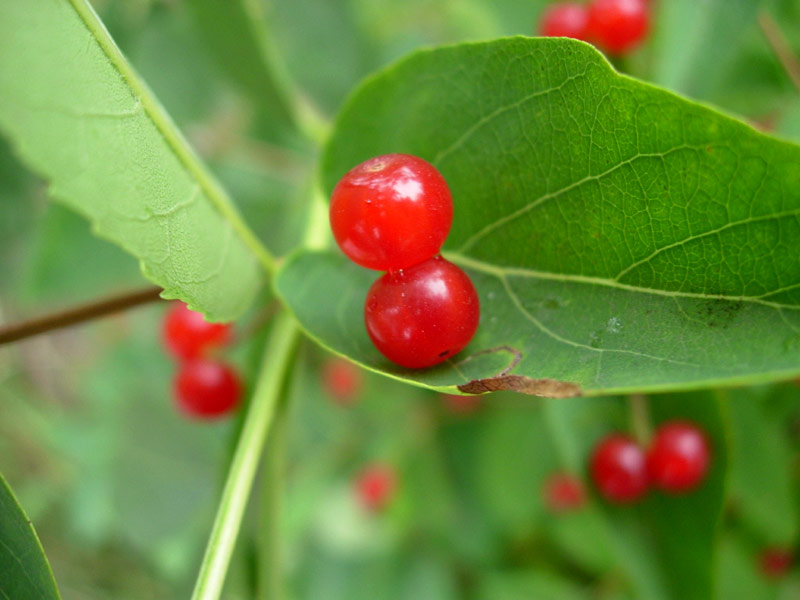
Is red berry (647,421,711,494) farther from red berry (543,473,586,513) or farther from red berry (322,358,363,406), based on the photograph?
red berry (322,358,363,406)

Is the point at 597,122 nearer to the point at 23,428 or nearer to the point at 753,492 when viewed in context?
the point at 753,492

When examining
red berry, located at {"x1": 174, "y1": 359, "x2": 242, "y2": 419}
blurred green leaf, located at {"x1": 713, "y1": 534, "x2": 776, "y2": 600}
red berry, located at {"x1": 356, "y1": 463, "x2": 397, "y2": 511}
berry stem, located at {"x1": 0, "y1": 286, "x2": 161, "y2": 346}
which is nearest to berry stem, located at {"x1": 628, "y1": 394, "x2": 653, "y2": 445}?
blurred green leaf, located at {"x1": 713, "y1": 534, "x2": 776, "y2": 600}

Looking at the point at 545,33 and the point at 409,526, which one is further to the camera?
the point at 409,526

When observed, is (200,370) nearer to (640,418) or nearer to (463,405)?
(640,418)

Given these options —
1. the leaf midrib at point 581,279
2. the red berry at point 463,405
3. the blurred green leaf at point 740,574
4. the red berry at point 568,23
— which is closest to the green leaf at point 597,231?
the leaf midrib at point 581,279

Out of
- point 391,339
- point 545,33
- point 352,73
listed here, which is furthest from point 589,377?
point 352,73

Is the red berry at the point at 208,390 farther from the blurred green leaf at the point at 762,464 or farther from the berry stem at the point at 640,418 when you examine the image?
the blurred green leaf at the point at 762,464

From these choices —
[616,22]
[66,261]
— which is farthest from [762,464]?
[66,261]
